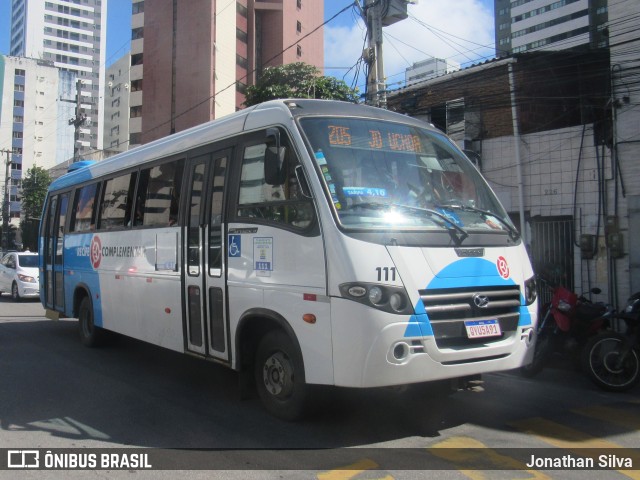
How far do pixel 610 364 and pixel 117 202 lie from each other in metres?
6.90

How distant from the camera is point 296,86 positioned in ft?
69.9

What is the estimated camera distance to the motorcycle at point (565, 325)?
7004 mm

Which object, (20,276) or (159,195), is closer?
(159,195)

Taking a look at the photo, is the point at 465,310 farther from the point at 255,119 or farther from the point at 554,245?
the point at 554,245

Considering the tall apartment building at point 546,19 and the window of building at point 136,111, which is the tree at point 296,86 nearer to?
the window of building at point 136,111

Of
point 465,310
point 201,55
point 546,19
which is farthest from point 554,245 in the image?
point 546,19

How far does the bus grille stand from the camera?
14.4 feet

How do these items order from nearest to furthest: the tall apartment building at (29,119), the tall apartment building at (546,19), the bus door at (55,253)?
the bus door at (55,253) < the tall apartment building at (546,19) < the tall apartment building at (29,119)

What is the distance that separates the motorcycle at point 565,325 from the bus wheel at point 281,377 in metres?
3.58

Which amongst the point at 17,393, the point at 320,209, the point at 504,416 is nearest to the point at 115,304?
the point at 17,393

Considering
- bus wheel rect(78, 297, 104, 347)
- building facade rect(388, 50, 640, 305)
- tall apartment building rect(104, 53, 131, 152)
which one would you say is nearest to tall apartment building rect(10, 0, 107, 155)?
tall apartment building rect(104, 53, 131, 152)

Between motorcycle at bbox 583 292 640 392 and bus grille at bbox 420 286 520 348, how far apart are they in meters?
2.38

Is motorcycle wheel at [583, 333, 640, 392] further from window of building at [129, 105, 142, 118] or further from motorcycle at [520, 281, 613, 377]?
window of building at [129, 105, 142, 118]

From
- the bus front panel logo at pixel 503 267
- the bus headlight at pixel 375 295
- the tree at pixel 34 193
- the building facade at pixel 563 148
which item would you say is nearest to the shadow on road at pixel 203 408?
the bus headlight at pixel 375 295
